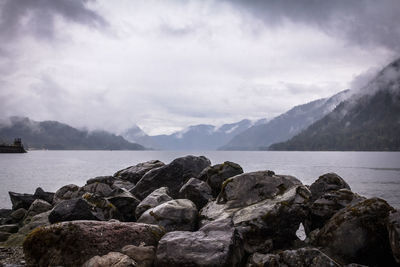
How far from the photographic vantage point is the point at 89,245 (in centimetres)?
971

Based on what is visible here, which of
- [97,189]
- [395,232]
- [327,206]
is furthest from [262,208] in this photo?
[97,189]

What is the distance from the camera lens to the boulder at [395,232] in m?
8.92

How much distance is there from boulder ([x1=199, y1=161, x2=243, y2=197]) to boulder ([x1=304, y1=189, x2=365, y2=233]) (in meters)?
5.17

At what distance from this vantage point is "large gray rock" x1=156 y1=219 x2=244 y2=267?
8.71 meters

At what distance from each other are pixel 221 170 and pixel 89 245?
369 inches

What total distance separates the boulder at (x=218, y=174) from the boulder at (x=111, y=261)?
8182mm

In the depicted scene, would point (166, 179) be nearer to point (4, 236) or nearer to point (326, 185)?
point (4, 236)

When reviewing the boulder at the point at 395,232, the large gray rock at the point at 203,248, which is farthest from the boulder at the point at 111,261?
the boulder at the point at 395,232

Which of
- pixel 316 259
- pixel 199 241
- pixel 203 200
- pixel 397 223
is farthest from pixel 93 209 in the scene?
pixel 397 223

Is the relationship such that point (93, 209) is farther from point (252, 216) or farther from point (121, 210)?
point (252, 216)

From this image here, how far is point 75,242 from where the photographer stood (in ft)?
31.9

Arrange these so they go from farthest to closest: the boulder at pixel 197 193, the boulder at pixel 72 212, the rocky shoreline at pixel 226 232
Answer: the boulder at pixel 197 193 < the boulder at pixel 72 212 < the rocky shoreline at pixel 226 232

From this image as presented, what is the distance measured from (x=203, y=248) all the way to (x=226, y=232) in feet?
3.31

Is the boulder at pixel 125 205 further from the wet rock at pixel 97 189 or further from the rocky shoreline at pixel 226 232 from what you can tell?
the wet rock at pixel 97 189
